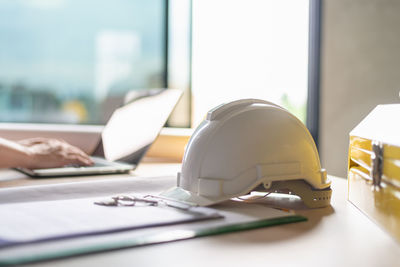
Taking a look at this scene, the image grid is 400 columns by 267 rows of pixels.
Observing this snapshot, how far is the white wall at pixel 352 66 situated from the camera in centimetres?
157

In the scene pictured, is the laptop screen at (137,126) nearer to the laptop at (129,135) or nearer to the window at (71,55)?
the laptop at (129,135)

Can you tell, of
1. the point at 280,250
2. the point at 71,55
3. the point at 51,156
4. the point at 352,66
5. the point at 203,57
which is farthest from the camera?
the point at 71,55

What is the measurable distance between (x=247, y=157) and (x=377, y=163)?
0.60ft

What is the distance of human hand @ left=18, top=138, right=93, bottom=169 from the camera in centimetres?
122

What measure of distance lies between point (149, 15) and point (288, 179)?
5.52ft

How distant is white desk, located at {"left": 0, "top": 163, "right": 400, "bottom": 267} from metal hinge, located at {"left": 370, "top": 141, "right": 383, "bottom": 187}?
0.21ft

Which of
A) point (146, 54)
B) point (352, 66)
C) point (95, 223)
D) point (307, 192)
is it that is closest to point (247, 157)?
point (307, 192)

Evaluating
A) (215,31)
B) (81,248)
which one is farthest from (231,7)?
(81,248)

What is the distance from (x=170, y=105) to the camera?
4.37ft

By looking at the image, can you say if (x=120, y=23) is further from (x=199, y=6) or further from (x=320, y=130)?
(x=320, y=130)

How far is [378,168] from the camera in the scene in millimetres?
599

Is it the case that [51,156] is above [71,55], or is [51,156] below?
below

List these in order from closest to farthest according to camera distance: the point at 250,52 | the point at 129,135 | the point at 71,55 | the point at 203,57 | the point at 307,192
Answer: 1. the point at 307,192
2. the point at 129,135
3. the point at 250,52
4. the point at 203,57
5. the point at 71,55

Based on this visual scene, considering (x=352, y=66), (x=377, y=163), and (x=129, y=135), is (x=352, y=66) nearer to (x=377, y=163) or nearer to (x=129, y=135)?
(x=129, y=135)
